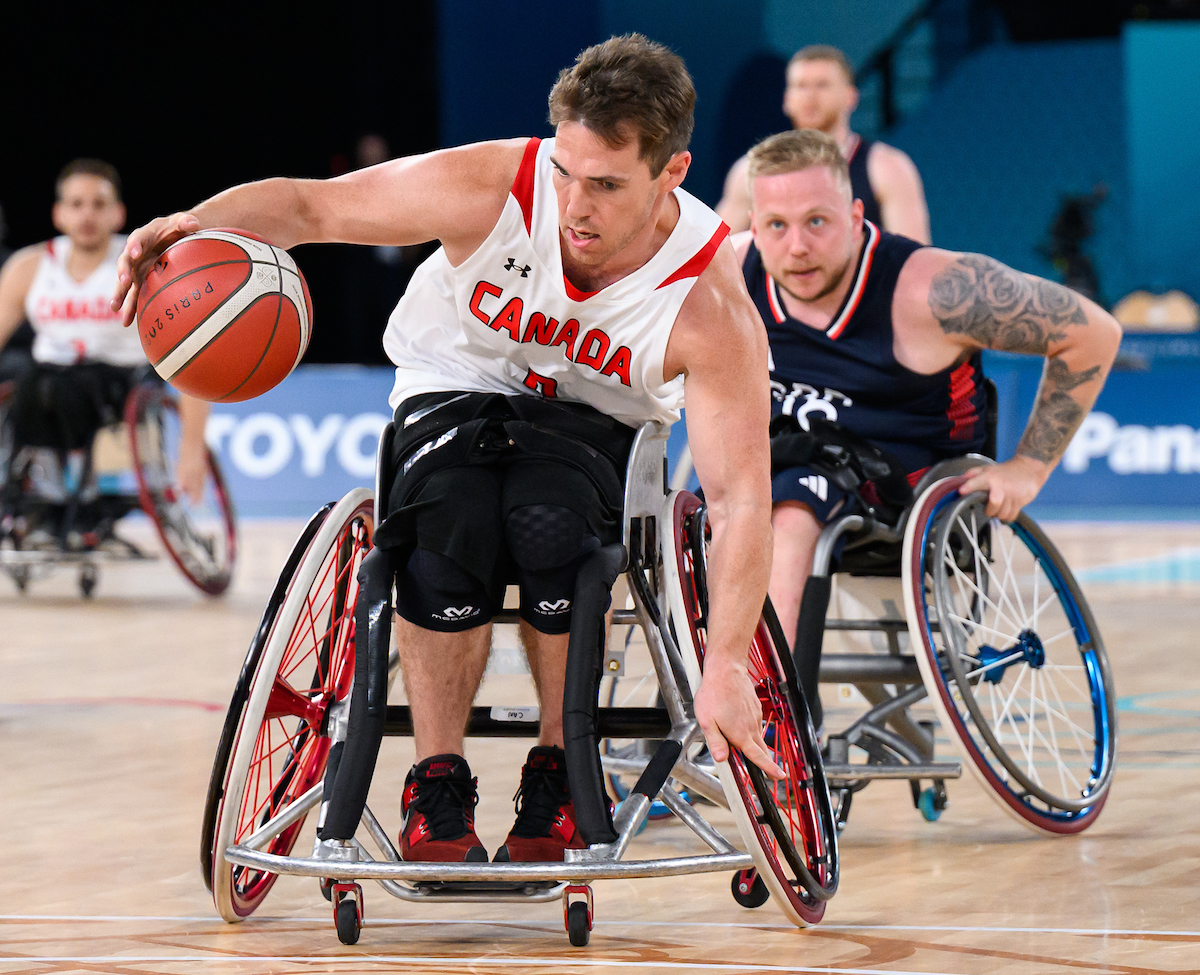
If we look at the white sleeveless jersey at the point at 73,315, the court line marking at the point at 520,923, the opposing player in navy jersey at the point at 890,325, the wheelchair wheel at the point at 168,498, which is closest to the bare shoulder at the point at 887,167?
the opposing player in navy jersey at the point at 890,325

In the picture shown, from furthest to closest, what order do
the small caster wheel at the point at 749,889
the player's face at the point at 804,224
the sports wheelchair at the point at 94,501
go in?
the sports wheelchair at the point at 94,501 → the player's face at the point at 804,224 → the small caster wheel at the point at 749,889

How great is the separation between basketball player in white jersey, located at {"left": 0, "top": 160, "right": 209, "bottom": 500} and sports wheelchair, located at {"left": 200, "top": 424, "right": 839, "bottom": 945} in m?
3.87

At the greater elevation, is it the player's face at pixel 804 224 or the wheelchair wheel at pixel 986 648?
the player's face at pixel 804 224

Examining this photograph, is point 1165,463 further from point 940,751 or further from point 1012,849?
point 1012,849

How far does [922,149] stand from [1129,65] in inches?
67.0

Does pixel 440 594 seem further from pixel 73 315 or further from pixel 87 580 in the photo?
pixel 87 580

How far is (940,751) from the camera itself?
3.94m

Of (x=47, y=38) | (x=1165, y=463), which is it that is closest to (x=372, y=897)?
(x=1165, y=463)

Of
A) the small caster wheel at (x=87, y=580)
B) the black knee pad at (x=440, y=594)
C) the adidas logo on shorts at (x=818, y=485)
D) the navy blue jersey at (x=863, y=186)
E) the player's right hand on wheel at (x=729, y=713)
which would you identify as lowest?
the small caster wheel at (x=87, y=580)

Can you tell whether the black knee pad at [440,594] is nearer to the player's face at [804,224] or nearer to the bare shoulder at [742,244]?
the player's face at [804,224]

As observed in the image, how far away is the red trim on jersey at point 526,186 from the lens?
8.09ft

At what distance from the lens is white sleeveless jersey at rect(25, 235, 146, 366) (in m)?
6.49

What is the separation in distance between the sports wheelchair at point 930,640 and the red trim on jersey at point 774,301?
0.29 m

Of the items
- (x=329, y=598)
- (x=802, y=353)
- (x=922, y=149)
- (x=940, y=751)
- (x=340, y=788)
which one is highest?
(x=922, y=149)
